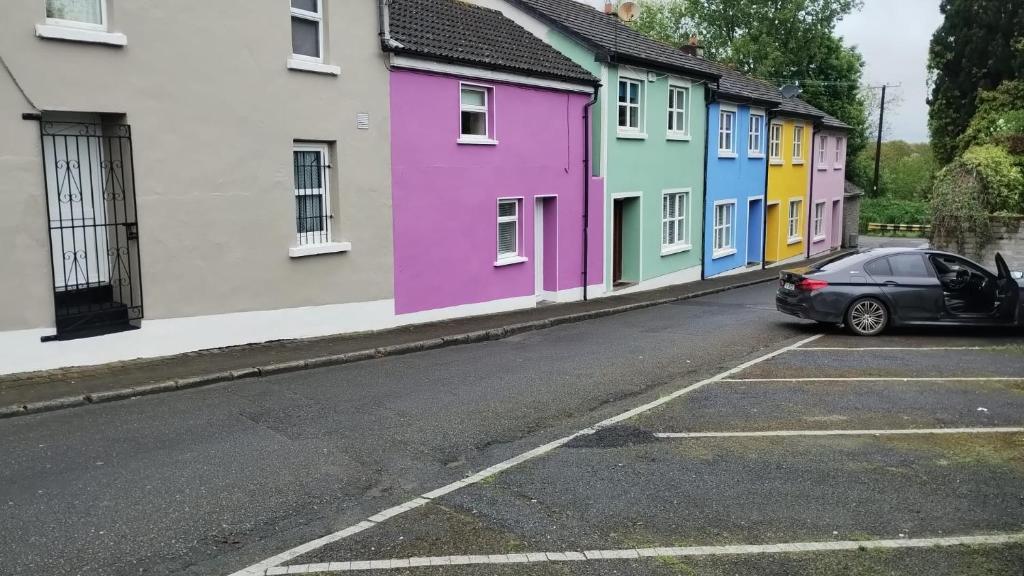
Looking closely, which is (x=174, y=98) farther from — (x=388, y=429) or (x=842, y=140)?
(x=842, y=140)

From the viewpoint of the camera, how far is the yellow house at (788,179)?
1260 inches

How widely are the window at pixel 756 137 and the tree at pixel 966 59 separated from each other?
61.8ft

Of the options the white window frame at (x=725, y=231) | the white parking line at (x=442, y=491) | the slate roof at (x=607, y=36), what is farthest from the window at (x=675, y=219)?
the white parking line at (x=442, y=491)

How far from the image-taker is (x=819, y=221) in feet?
127

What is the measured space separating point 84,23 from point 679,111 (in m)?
17.3

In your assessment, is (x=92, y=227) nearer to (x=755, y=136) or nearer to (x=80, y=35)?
(x=80, y=35)

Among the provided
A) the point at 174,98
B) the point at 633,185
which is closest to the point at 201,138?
the point at 174,98

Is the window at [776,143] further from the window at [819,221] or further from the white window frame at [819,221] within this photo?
the window at [819,221]

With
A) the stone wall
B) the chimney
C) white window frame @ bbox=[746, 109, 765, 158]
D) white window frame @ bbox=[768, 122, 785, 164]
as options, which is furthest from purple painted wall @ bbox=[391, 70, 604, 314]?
white window frame @ bbox=[768, 122, 785, 164]

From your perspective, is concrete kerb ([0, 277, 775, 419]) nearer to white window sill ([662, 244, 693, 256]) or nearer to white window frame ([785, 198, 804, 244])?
white window sill ([662, 244, 693, 256])

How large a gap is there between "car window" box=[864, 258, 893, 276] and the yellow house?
56.5 ft

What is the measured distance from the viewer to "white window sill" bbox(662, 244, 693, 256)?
934 inches

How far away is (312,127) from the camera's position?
13141mm

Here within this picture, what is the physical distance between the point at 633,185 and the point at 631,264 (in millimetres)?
2163
